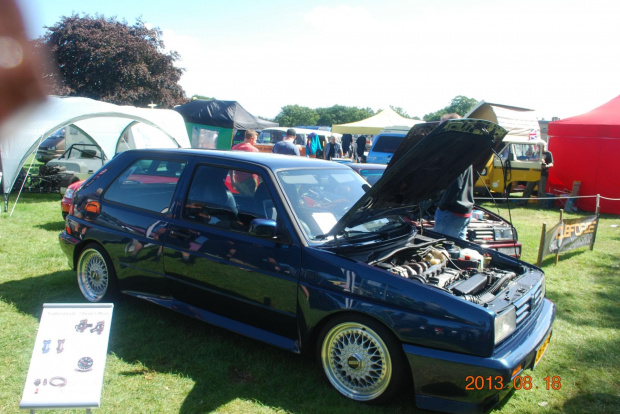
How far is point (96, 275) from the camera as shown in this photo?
448 cm

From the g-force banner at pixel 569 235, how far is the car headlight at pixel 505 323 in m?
4.13

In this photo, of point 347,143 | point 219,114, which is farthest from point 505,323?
point 347,143

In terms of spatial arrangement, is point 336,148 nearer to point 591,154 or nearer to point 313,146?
point 313,146

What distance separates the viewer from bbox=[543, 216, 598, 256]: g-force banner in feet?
21.7

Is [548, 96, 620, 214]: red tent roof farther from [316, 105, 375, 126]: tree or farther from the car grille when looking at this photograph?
[316, 105, 375, 126]: tree

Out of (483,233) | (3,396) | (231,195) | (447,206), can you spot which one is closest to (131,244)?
(231,195)

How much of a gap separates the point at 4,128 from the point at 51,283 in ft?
14.2

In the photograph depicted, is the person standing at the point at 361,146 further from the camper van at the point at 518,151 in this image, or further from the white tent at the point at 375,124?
the camper van at the point at 518,151

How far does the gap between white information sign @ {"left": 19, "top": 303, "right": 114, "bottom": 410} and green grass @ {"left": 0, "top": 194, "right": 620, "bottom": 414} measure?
0.66 m

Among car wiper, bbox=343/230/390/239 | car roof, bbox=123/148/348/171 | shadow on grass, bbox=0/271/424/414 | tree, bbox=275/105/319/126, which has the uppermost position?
tree, bbox=275/105/319/126

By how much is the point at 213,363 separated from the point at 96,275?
5.82 ft

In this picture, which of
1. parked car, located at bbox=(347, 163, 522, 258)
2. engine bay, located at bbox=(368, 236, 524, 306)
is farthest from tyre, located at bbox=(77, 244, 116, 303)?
parked car, located at bbox=(347, 163, 522, 258)

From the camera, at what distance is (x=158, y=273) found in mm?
3887

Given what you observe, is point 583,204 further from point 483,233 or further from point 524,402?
point 524,402
